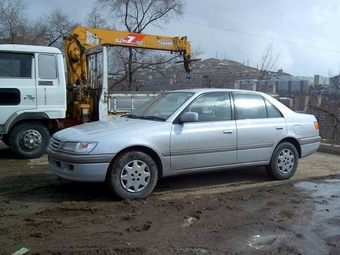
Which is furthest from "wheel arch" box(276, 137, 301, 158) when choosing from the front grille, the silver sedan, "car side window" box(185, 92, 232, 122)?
the front grille

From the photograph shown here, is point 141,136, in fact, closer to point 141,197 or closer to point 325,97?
point 141,197

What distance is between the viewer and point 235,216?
185 inches

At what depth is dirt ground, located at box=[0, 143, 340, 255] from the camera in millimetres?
3762

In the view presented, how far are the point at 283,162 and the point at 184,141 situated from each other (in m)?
2.10

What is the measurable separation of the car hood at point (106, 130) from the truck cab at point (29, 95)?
3.02 metres

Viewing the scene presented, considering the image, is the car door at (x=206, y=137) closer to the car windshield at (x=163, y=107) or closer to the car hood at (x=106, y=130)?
the car windshield at (x=163, y=107)

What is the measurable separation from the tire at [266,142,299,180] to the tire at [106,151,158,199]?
2.32 m

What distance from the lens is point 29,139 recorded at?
831 centimetres

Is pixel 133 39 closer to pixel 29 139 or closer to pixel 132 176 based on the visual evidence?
pixel 29 139

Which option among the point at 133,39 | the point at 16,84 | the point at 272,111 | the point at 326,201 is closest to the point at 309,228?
the point at 326,201

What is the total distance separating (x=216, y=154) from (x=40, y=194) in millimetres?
2706

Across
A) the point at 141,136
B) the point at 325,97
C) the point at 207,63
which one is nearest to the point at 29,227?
the point at 141,136

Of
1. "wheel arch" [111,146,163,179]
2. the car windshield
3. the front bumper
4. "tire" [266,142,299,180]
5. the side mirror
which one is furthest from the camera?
"tire" [266,142,299,180]

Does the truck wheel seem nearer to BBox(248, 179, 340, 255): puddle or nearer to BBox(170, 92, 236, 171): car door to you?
BBox(170, 92, 236, 171): car door
